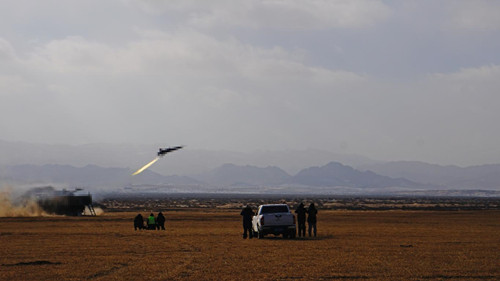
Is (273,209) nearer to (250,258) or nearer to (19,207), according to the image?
(250,258)

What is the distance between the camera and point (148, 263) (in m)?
21.4

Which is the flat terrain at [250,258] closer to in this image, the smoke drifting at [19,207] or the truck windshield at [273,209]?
the truck windshield at [273,209]

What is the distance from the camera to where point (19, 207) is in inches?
2734

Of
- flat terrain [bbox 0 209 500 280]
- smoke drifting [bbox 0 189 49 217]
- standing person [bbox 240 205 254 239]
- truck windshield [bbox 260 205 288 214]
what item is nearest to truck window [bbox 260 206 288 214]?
truck windshield [bbox 260 205 288 214]

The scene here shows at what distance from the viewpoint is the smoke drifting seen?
68.2 meters

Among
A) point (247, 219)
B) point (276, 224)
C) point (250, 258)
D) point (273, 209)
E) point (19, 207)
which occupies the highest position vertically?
point (19, 207)

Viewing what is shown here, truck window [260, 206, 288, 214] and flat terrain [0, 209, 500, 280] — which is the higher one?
truck window [260, 206, 288, 214]

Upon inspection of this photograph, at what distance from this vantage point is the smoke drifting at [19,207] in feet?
224

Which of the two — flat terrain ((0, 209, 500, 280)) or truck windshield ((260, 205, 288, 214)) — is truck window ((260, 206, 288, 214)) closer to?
truck windshield ((260, 205, 288, 214))

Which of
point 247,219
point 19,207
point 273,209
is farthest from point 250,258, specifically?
point 19,207

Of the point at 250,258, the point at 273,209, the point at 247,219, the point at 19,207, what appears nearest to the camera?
the point at 250,258

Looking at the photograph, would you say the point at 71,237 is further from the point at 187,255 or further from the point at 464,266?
the point at 464,266

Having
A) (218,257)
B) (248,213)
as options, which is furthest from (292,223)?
(218,257)

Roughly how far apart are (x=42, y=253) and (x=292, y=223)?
496 inches
